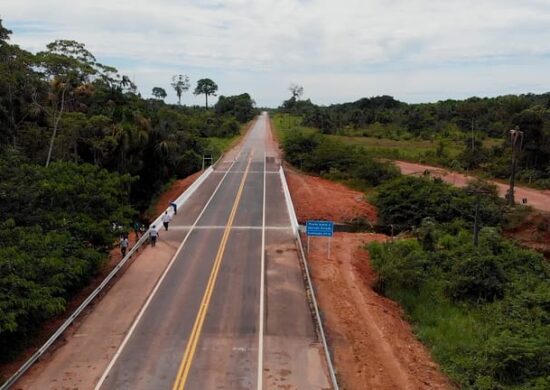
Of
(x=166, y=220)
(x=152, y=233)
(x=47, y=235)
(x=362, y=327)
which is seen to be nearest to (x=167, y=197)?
(x=166, y=220)

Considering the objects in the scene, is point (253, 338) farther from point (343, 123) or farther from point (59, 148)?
point (343, 123)

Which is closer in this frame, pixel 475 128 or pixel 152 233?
pixel 152 233

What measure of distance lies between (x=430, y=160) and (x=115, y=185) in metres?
47.3

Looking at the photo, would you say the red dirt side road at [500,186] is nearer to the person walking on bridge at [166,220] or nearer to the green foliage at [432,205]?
the green foliage at [432,205]

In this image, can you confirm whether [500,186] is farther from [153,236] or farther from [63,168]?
[63,168]

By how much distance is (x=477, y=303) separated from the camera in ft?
79.7

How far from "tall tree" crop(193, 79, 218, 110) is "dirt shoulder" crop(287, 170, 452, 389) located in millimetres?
132755

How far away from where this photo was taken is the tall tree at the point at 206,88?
161 metres

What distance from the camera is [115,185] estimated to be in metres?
27.2

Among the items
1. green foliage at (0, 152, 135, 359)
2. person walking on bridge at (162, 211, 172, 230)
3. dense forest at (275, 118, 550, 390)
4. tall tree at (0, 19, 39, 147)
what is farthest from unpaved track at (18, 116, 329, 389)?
tall tree at (0, 19, 39, 147)

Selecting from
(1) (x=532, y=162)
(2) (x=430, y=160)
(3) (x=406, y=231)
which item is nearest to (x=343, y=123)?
(2) (x=430, y=160)

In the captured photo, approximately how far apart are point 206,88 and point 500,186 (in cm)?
11994

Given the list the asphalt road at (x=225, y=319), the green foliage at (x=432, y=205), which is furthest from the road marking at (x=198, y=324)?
the green foliage at (x=432, y=205)

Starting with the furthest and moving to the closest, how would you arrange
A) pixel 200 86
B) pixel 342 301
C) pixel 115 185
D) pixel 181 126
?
1. pixel 200 86
2. pixel 181 126
3. pixel 115 185
4. pixel 342 301
